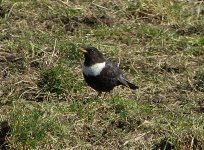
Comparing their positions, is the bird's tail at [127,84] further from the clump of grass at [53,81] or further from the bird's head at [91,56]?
the clump of grass at [53,81]

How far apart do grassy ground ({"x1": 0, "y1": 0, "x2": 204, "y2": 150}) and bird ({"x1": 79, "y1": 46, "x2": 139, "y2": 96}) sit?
14 centimetres

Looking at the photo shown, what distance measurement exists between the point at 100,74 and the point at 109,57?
1.07m

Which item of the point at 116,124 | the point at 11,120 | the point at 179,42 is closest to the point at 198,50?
the point at 179,42

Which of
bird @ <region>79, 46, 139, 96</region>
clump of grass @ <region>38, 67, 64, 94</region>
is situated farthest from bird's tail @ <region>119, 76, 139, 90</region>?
clump of grass @ <region>38, 67, 64, 94</region>

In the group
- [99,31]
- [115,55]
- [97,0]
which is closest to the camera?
[115,55]

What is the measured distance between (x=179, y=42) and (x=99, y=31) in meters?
1.00

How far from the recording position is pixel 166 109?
7008 mm

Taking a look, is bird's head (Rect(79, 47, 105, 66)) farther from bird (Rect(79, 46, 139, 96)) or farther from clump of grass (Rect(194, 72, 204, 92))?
clump of grass (Rect(194, 72, 204, 92))

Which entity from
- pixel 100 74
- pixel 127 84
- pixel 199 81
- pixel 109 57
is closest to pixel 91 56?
pixel 100 74

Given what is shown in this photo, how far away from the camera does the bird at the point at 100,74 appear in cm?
719

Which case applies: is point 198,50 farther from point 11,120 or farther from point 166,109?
point 11,120

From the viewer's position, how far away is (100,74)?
23.8 feet

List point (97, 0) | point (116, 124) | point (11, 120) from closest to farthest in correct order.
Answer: point (11, 120), point (116, 124), point (97, 0)

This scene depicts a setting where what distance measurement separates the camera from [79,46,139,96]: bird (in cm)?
719
